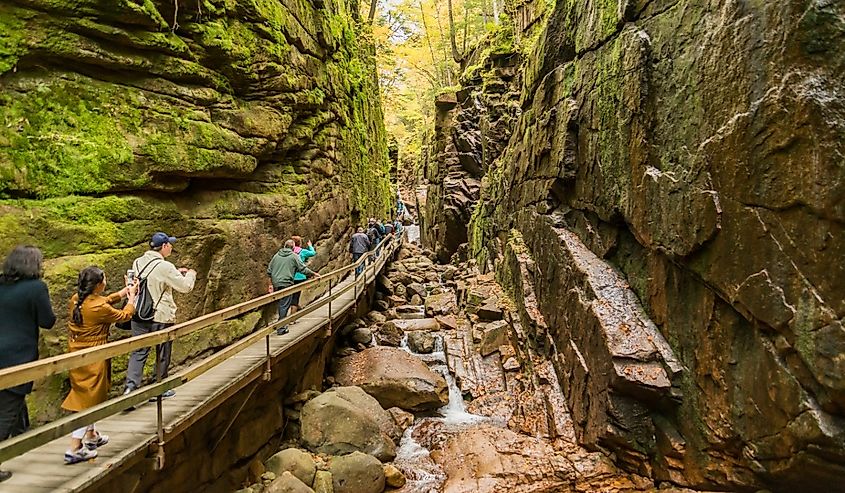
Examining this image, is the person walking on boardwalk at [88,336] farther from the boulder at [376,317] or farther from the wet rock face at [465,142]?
the wet rock face at [465,142]

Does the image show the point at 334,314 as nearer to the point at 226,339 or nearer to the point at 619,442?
the point at 226,339

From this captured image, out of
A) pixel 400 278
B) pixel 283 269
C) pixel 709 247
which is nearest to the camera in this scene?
pixel 709 247

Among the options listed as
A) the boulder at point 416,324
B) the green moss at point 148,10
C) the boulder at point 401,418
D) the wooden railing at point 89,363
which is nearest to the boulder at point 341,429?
the boulder at point 401,418

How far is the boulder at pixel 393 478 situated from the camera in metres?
8.25

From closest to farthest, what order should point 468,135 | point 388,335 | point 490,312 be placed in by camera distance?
point 388,335 < point 490,312 < point 468,135

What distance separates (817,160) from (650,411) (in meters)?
4.77

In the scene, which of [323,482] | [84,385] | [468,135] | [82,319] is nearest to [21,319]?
[82,319]

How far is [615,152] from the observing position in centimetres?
952

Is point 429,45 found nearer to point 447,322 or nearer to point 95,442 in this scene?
point 447,322

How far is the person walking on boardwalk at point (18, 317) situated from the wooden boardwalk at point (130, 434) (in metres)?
0.26

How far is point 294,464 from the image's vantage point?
7.60 metres

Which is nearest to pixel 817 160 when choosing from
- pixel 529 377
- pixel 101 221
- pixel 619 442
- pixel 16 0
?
pixel 619 442

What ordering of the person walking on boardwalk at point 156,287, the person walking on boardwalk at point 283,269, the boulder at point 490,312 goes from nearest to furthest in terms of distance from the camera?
the person walking on boardwalk at point 156,287 < the person walking on boardwalk at point 283,269 < the boulder at point 490,312

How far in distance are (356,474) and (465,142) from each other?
24179mm
